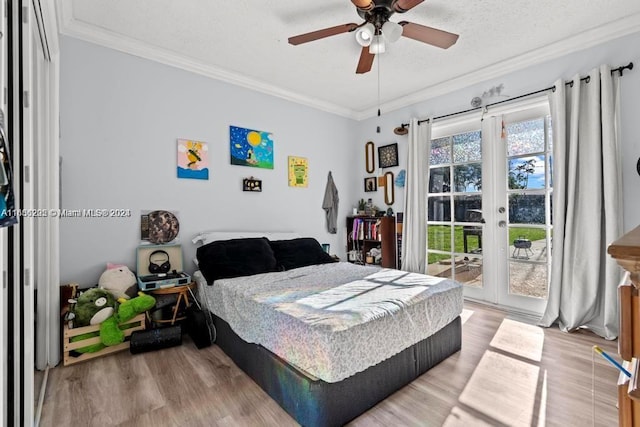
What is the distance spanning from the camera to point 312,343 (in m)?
1.54

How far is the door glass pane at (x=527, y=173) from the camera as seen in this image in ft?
10.0

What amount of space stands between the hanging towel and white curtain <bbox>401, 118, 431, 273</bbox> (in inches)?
39.8

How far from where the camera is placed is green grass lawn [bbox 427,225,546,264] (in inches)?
123

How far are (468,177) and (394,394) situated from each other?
265cm

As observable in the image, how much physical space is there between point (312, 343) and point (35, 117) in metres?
2.23

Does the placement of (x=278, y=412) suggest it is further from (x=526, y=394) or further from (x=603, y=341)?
(x=603, y=341)

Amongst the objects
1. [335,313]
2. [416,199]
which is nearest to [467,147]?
[416,199]

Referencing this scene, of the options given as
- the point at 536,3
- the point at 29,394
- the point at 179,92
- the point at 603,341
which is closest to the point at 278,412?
the point at 29,394

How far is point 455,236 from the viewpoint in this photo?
3.67 m

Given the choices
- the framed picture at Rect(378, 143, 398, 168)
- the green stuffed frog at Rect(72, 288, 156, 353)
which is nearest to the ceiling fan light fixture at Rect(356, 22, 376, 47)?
the framed picture at Rect(378, 143, 398, 168)

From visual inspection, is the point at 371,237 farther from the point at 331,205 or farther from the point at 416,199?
the point at 416,199

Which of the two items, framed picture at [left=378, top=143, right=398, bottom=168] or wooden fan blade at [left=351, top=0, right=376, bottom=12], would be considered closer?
wooden fan blade at [left=351, top=0, right=376, bottom=12]

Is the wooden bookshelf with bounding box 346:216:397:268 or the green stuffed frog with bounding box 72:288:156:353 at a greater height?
the wooden bookshelf with bounding box 346:216:397:268

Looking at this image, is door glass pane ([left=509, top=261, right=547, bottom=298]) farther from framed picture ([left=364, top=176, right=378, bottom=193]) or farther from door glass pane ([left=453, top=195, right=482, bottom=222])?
framed picture ([left=364, top=176, right=378, bottom=193])
